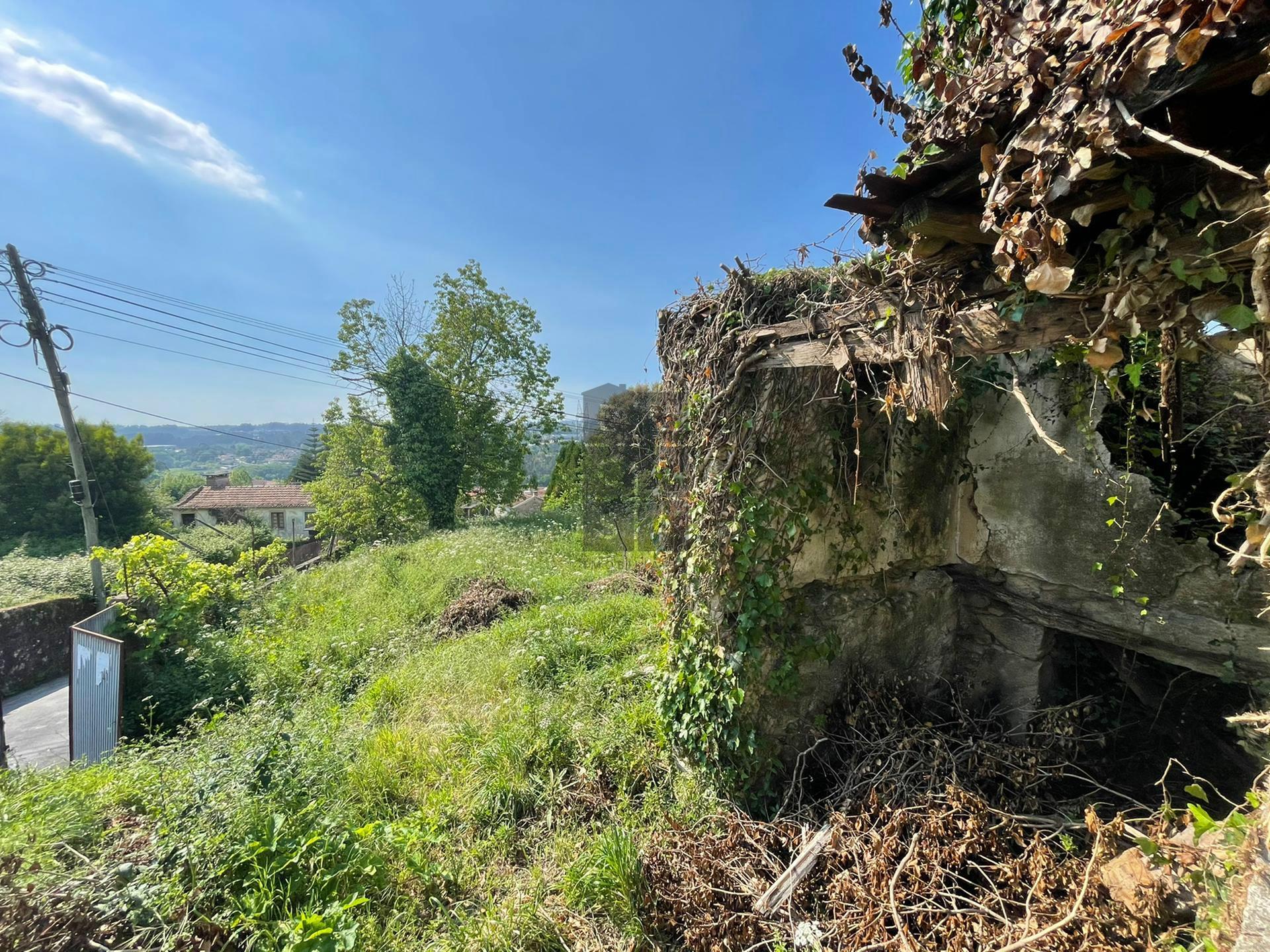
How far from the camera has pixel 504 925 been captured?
2508mm

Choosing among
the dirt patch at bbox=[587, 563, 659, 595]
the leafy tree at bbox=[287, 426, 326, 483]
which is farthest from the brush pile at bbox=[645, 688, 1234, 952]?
the leafy tree at bbox=[287, 426, 326, 483]

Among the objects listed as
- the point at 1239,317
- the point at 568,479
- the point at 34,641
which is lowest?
the point at 34,641

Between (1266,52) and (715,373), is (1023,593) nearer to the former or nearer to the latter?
(715,373)

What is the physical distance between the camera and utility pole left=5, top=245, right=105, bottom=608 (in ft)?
32.2

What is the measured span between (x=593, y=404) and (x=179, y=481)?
222 ft

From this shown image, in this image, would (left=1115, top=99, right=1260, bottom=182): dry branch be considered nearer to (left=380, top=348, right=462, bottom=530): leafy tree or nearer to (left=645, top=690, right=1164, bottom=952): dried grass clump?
(left=645, top=690, right=1164, bottom=952): dried grass clump

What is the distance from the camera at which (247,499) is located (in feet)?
114

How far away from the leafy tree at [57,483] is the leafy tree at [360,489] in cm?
1201

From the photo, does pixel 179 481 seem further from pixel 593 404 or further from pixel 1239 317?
pixel 1239 317

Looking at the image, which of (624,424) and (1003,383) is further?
(624,424)

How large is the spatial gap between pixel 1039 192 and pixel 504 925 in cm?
371

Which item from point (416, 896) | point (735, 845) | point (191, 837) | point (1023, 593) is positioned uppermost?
point (1023, 593)

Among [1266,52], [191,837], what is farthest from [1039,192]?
[191,837]

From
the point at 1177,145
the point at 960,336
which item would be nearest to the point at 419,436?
the point at 960,336
